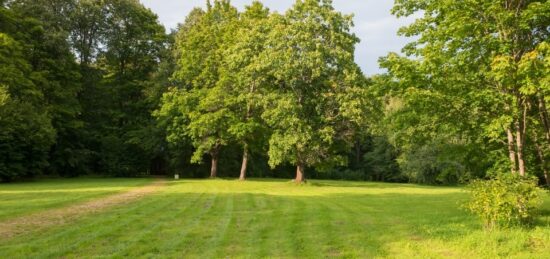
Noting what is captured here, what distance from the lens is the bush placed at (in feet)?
33.6

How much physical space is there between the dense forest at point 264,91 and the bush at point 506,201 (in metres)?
1.92

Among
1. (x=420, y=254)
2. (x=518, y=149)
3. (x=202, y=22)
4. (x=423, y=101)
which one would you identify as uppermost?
(x=202, y=22)

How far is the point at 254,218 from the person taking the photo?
1367 cm

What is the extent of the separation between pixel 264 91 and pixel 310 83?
3.85 meters

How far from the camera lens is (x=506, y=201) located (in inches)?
402

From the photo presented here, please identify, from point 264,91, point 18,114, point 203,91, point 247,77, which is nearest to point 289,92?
point 264,91

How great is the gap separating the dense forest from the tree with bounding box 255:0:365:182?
0.11m

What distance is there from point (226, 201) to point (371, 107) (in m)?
16.2

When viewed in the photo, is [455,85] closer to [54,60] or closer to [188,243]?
[188,243]

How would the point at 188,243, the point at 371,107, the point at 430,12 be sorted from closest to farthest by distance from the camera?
the point at 188,243, the point at 430,12, the point at 371,107

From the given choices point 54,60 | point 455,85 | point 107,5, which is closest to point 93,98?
point 54,60

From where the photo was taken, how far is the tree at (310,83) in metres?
31.7

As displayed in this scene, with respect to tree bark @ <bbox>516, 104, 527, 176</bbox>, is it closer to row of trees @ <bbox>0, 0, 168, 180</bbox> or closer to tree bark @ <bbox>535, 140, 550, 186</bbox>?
tree bark @ <bbox>535, 140, 550, 186</bbox>

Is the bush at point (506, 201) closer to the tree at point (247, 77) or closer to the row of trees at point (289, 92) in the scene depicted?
the row of trees at point (289, 92)
